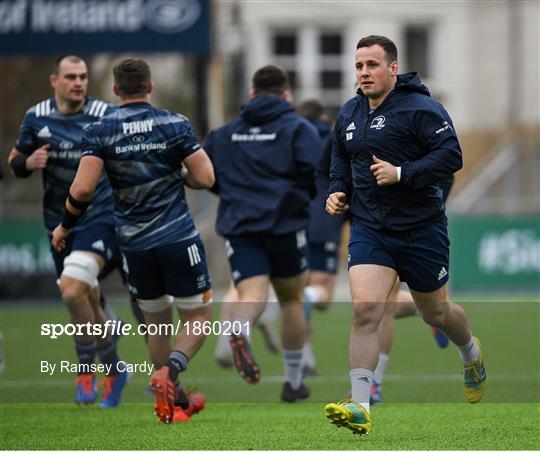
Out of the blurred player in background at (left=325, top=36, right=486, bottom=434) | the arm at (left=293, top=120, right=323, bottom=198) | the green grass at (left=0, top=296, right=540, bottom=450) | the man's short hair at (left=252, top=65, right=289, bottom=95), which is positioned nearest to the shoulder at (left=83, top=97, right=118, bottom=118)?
the man's short hair at (left=252, top=65, right=289, bottom=95)

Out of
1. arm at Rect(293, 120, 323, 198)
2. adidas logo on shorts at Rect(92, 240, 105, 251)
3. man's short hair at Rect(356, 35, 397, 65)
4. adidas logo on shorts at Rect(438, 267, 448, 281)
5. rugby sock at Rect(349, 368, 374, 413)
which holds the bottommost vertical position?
rugby sock at Rect(349, 368, 374, 413)

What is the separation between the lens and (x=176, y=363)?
29.2 ft

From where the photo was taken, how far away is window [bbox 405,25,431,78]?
3603 centimetres

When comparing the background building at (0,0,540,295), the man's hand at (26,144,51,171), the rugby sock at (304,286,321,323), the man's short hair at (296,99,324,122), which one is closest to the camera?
the man's hand at (26,144,51,171)

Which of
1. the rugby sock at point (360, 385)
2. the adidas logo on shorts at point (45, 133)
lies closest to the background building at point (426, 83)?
the adidas logo on shorts at point (45, 133)

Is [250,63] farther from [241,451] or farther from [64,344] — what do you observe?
[241,451]

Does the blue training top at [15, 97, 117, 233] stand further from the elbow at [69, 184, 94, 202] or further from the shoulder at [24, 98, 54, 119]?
the elbow at [69, 184, 94, 202]

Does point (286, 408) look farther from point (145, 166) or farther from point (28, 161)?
point (28, 161)

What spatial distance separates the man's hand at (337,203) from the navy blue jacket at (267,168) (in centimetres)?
239

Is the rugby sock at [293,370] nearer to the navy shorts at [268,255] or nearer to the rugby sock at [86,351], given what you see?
the navy shorts at [268,255]

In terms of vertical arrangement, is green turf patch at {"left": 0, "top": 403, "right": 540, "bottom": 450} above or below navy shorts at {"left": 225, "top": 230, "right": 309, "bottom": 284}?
below

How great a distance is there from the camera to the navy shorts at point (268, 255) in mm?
10773

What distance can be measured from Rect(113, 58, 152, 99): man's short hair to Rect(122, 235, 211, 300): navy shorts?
989 millimetres

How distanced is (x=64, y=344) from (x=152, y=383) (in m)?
4.15
